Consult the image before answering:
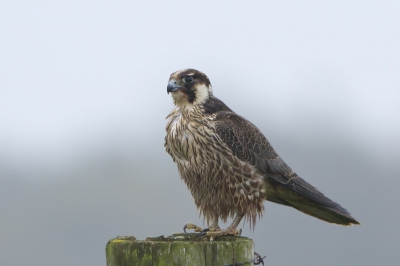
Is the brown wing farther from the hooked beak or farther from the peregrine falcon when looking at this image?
the hooked beak

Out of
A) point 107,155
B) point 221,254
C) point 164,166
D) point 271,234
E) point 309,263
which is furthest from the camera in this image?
point 107,155

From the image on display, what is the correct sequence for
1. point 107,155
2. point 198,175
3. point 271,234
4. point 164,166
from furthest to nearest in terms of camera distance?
point 107,155 < point 164,166 < point 271,234 < point 198,175

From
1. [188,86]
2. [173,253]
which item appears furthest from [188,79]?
[173,253]

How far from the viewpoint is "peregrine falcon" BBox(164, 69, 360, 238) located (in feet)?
24.2

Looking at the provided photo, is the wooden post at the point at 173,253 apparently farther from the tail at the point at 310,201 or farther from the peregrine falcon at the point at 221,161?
the tail at the point at 310,201

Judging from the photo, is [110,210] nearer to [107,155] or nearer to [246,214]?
[107,155]

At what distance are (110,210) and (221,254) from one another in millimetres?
51353

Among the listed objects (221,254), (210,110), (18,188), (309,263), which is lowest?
(221,254)

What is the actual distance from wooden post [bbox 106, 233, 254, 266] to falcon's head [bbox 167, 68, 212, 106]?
75.0 inches

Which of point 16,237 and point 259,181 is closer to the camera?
point 259,181

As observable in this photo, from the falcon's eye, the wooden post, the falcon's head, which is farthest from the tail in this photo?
the wooden post

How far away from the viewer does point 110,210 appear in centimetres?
5675

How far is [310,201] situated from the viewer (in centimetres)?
773

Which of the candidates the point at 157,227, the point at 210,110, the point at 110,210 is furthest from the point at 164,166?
the point at 210,110
